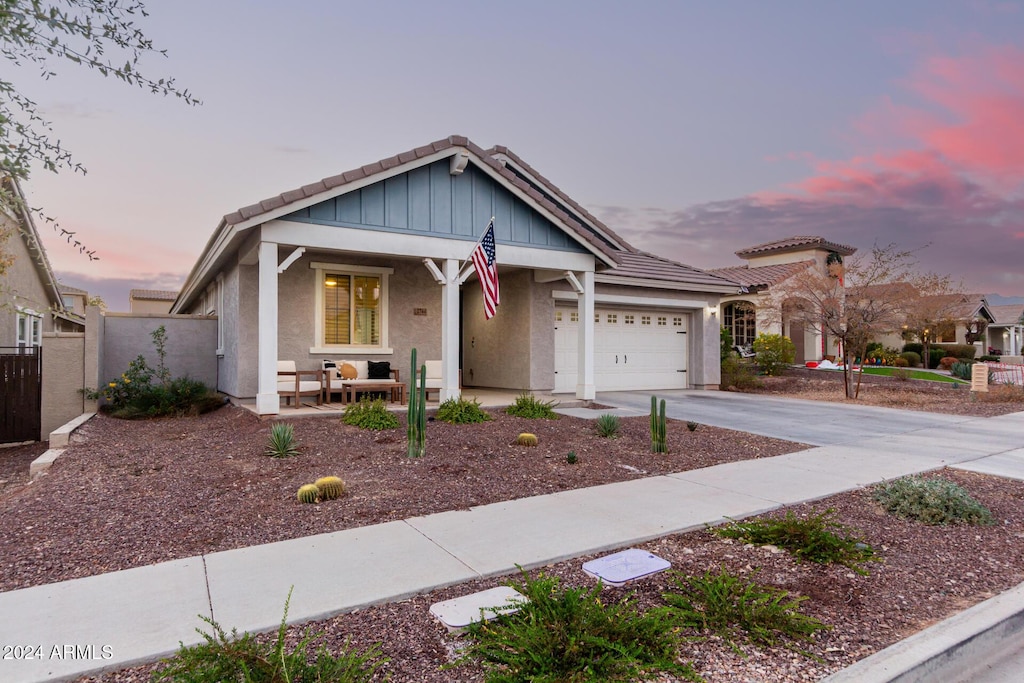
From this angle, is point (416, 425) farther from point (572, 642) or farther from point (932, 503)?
point (932, 503)

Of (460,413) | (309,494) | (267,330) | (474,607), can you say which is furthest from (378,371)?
(474,607)

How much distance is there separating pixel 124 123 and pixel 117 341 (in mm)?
4697

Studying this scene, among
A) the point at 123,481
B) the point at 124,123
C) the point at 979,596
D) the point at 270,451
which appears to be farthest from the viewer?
the point at 124,123

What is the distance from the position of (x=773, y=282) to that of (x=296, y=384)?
776 inches

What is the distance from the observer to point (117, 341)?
12.3m

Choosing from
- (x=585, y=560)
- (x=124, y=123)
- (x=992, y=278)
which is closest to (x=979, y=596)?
(x=585, y=560)

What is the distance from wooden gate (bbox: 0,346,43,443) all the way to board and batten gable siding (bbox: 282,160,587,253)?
19.0ft

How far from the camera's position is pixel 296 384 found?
417 inches

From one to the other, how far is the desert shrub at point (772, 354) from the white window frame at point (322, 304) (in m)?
13.6

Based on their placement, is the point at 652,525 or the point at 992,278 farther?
the point at 992,278

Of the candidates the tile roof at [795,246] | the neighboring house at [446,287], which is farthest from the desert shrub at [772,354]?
A: the tile roof at [795,246]

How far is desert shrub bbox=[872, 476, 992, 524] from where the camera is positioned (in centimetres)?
504

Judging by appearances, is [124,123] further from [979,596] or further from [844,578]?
[979,596]

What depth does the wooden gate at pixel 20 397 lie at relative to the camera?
1016 centimetres
